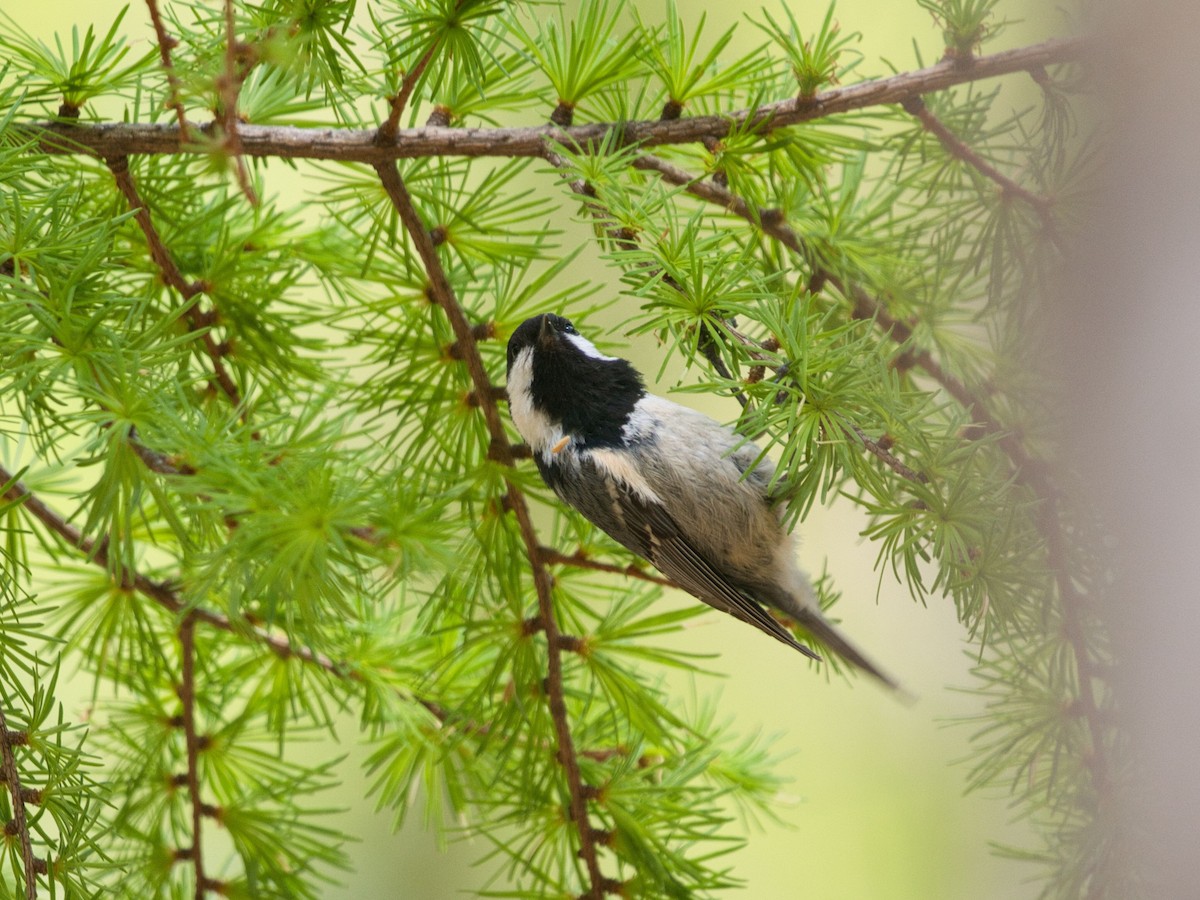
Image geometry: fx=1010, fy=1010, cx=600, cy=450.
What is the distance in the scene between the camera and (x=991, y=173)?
0.97m

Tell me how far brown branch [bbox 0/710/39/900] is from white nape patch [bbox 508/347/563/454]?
1.64 feet

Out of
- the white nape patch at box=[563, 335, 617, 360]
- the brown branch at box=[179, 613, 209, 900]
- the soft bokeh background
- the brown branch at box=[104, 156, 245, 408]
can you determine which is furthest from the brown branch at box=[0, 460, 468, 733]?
the soft bokeh background

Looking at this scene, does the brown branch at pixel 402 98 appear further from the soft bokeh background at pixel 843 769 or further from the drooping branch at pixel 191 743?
the soft bokeh background at pixel 843 769

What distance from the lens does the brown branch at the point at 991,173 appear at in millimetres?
962

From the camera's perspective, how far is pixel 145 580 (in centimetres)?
100

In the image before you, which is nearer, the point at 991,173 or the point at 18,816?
the point at 18,816

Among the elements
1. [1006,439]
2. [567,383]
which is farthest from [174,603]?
[1006,439]

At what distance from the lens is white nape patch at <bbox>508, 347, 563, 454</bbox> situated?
3.22ft

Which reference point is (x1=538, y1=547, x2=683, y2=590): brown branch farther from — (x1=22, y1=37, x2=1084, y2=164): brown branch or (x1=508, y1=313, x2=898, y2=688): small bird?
(x1=22, y1=37, x2=1084, y2=164): brown branch

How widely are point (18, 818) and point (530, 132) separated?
25.7 inches

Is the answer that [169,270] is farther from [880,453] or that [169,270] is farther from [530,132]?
[880,453]

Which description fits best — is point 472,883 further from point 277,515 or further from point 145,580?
point 277,515

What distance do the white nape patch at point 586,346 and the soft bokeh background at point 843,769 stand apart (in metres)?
1.68

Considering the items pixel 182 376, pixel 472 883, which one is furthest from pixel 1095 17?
pixel 472 883
